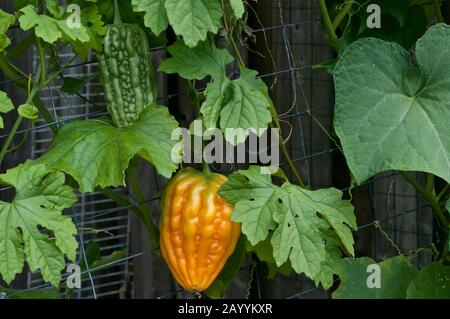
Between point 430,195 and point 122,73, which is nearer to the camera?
point 122,73

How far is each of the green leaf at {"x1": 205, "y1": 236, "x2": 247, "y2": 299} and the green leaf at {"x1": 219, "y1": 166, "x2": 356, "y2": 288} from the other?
238mm

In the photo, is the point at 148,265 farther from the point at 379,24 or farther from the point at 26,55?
the point at 379,24

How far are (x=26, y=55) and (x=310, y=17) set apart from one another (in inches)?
31.8

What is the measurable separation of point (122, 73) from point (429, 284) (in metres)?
0.93

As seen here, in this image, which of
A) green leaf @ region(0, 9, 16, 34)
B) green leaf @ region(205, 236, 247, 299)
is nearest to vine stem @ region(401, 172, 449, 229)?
green leaf @ region(205, 236, 247, 299)

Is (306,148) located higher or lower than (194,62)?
lower

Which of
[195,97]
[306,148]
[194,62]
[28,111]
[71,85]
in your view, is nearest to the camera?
[28,111]

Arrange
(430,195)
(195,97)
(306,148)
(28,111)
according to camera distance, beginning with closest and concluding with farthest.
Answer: (28,111)
(195,97)
(430,195)
(306,148)

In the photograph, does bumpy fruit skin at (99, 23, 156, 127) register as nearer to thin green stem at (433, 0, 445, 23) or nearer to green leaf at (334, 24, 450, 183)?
green leaf at (334, 24, 450, 183)

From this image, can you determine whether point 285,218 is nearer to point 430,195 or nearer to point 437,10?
point 430,195

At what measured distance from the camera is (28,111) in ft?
7.39

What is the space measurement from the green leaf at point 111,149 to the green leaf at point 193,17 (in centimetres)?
18

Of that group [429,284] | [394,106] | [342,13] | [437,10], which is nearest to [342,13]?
[342,13]

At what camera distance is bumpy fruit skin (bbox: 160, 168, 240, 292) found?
94.1 inches
